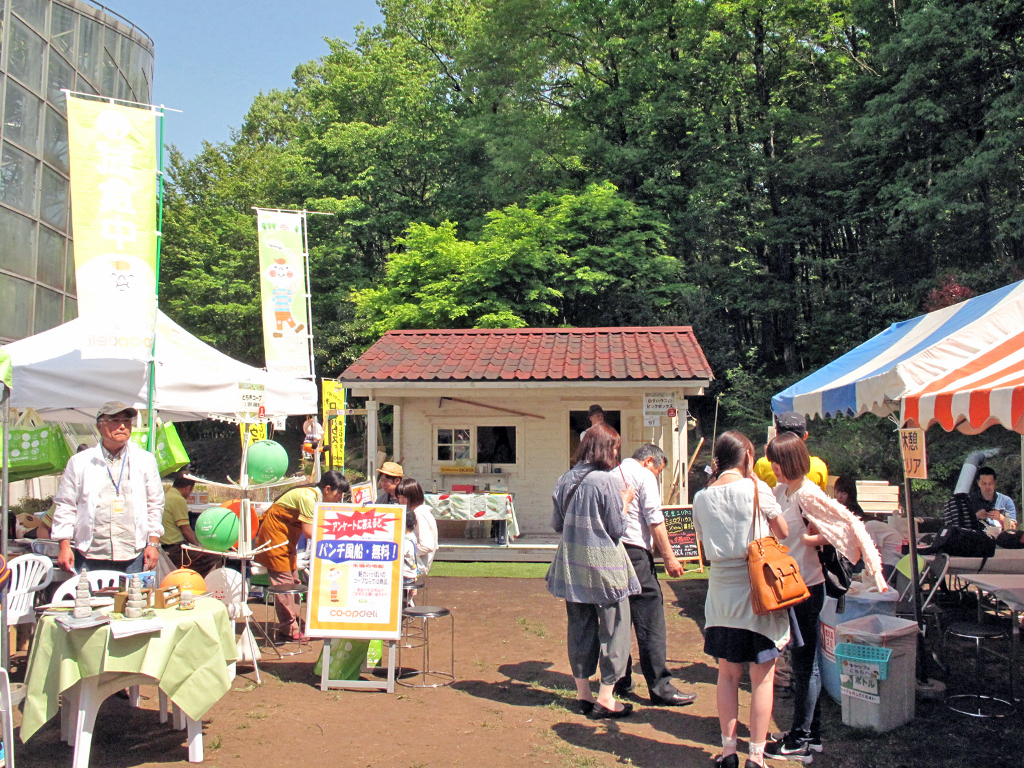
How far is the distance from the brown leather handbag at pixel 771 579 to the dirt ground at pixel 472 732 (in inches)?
42.1

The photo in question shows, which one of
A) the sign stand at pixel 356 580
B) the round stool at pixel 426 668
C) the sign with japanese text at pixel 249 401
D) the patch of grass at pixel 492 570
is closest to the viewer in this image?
the sign stand at pixel 356 580

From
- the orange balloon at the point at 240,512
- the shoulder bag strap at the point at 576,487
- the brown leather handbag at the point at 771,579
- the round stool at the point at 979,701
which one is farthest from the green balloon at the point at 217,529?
the round stool at the point at 979,701

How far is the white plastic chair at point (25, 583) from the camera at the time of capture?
→ 5.43 meters

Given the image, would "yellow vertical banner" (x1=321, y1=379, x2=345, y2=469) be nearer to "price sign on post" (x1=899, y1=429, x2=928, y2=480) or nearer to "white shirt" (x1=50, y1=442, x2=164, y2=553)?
"white shirt" (x1=50, y1=442, x2=164, y2=553)

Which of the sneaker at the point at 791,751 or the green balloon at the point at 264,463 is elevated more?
the green balloon at the point at 264,463

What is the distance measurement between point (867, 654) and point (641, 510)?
5.11 feet

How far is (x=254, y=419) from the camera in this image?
25.5 ft

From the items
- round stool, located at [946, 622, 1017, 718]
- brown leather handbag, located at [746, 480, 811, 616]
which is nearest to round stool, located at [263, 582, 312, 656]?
brown leather handbag, located at [746, 480, 811, 616]

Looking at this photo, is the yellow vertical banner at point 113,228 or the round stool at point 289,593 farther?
the round stool at point 289,593

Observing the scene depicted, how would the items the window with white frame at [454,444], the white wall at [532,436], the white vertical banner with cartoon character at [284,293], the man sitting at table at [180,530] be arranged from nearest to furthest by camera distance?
the man sitting at table at [180,530]
the white vertical banner with cartoon character at [284,293]
the white wall at [532,436]
the window with white frame at [454,444]

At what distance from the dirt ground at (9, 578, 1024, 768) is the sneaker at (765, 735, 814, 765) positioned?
0.07 m

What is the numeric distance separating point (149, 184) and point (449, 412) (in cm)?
787

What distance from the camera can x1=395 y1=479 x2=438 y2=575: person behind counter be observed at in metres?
6.02

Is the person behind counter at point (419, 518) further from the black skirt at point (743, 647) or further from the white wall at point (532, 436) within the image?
the white wall at point (532, 436)
